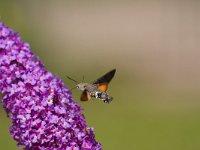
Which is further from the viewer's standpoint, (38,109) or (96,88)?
(96,88)

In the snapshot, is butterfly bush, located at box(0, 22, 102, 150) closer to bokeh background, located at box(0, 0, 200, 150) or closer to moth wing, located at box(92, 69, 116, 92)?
moth wing, located at box(92, 69, 116, 92)

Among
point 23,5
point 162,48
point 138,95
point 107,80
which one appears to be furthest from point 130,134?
point 107,80

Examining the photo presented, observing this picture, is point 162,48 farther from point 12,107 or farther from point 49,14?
point 12,107

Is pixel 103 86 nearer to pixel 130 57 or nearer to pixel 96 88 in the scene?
pixel 96 88

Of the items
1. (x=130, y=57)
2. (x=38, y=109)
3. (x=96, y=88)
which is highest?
(x=130, y=57)

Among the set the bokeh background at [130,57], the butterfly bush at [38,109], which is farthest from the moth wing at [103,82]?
the bokeh background at [130,57]

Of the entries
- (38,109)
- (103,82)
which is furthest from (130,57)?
(38,109)
